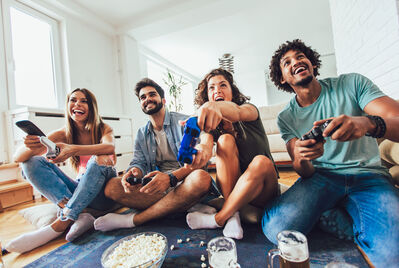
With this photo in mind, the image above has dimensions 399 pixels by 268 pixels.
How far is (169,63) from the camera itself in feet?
18.8

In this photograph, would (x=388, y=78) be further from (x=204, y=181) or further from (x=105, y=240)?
(x=105, y=240)

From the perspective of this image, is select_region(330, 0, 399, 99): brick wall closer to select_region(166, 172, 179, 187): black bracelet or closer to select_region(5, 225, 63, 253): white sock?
select_region(166, 172, 179, 187): black bracelet

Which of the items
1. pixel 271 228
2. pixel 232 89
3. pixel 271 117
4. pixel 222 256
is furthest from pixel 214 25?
pixel 222 256

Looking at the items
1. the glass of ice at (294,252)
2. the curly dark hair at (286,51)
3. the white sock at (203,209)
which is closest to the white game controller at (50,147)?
the white sock at (203,209)

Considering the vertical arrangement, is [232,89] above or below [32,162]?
above

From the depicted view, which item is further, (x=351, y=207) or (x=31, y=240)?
(x=31, y=240)

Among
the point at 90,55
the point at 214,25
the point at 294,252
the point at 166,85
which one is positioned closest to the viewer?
the point at 294,252

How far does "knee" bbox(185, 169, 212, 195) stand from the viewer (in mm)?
1124

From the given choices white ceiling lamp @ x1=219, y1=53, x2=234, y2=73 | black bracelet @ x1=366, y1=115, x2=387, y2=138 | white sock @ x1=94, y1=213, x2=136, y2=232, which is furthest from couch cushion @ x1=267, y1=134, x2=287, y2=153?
white ceiling lamp @ x1=219, y1=53, x2=234, y2=73

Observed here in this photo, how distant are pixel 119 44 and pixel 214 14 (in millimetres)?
1857

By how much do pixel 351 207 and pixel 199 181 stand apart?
2.38ft

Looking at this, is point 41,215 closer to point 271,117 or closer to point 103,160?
point 103,160

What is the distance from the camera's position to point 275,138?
2.64m

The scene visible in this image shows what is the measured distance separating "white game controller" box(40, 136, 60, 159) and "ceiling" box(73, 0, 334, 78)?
2.90 metres
